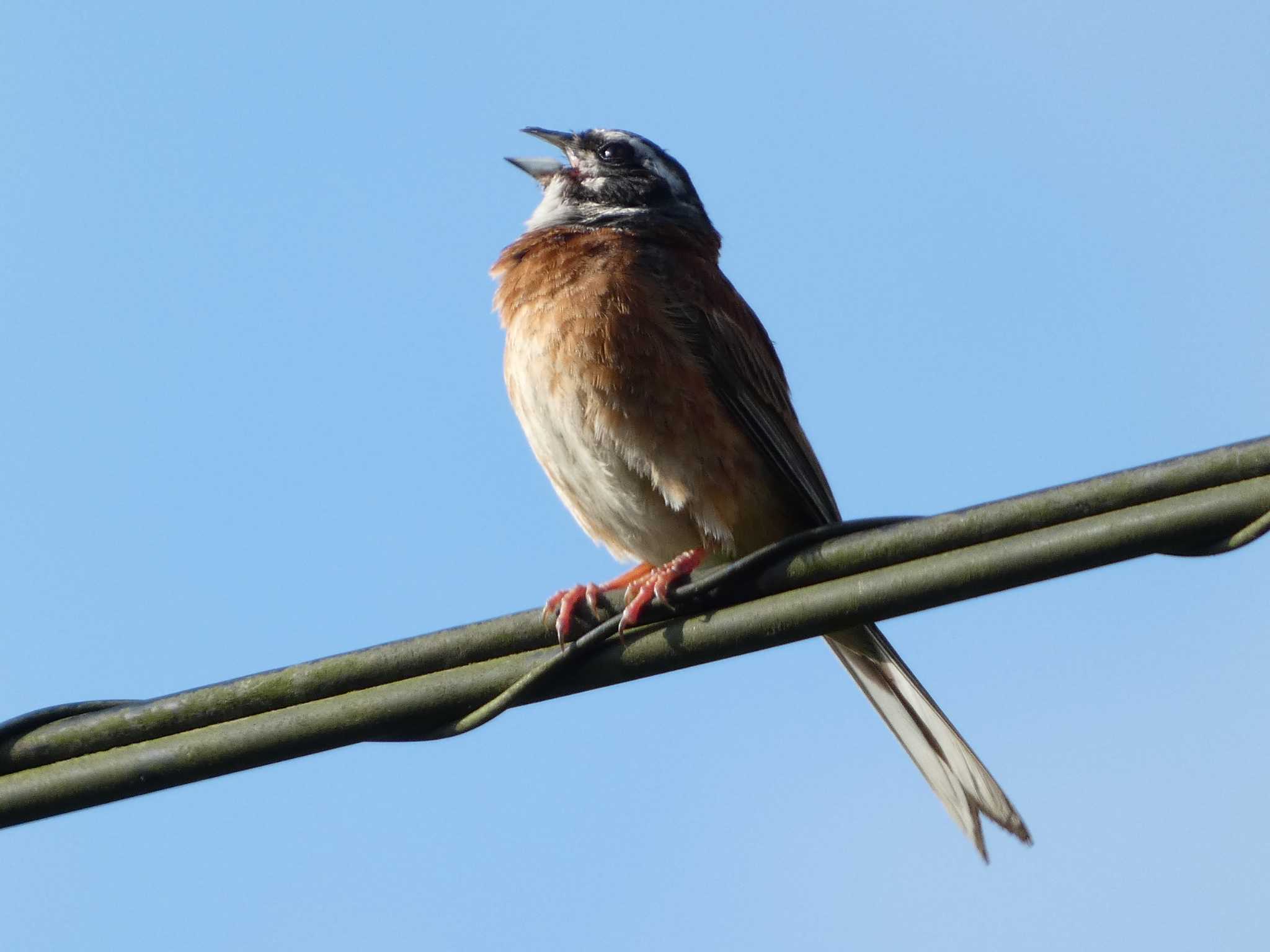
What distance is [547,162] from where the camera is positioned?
8.63 metres

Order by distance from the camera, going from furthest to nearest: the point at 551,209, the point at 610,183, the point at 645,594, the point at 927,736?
the point at 610,183
the point at 551,209
the point at 927,736
the point at 645,594

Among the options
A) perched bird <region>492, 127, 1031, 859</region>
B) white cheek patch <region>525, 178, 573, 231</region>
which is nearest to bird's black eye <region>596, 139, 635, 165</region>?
white cheek patch <region>525, 178, 573, 231</region>

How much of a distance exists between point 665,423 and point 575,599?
42.9 inches

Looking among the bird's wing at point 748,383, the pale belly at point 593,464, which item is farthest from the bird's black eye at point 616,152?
the pale belly at point 593,464

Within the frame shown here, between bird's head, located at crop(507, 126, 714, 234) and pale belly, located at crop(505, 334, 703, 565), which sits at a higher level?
bird's head, located at crop(507, 126, 714, 234)

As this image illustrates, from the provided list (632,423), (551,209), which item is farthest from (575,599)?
(551,209)

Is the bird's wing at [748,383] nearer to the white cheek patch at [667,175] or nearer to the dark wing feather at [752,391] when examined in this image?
the dark wing feather at [752,391]

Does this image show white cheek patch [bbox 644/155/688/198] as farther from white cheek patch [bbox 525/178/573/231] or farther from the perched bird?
the perched bird

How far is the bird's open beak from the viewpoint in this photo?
857cm

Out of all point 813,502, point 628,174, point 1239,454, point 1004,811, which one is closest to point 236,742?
point 1239,454

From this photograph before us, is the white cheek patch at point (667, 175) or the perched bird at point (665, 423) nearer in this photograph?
the perched bird at point (665, 423)

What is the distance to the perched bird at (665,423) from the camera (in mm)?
6090

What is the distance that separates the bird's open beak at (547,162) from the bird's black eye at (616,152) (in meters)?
0.18

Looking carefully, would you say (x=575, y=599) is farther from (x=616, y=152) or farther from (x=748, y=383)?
(x=616, y=152)
